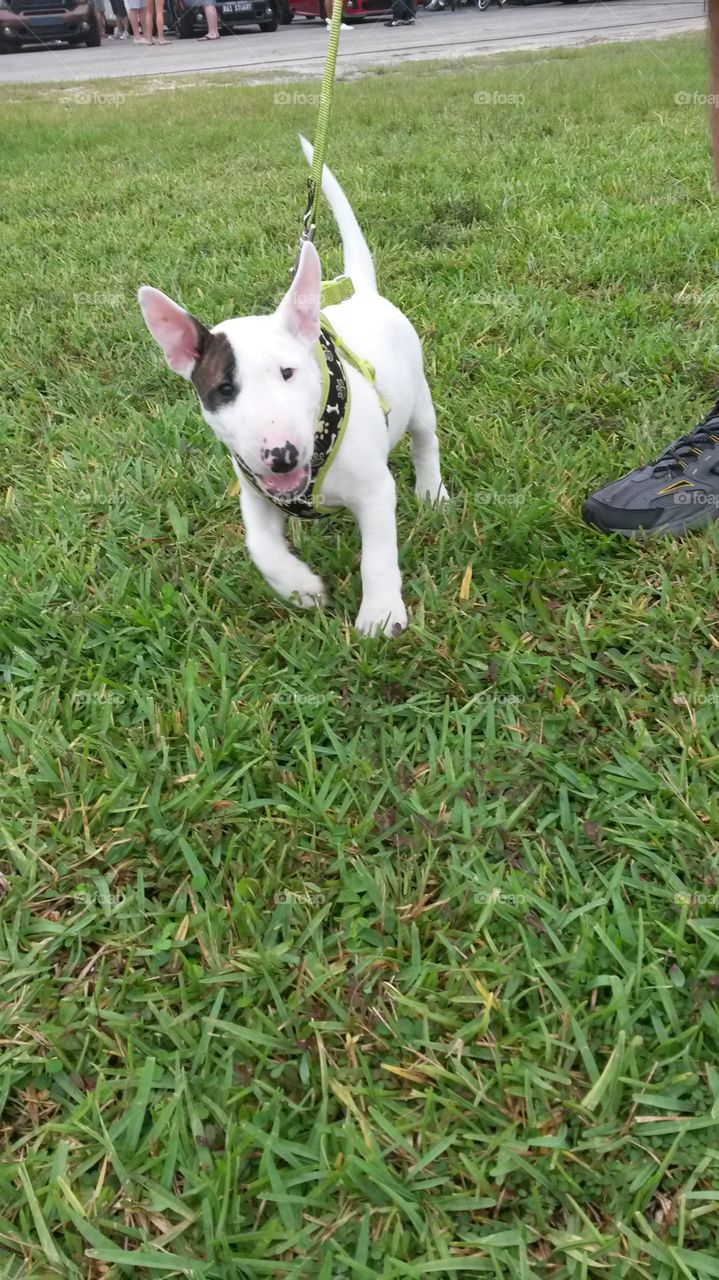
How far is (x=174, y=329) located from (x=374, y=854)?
112cm

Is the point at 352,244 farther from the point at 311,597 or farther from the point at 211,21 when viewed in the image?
the point at 211,21

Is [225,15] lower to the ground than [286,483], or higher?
higher

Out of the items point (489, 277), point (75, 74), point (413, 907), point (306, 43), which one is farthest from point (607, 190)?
point (306, 43)

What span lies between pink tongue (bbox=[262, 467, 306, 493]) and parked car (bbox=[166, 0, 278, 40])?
2275 centimetres

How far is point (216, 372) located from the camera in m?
1.81

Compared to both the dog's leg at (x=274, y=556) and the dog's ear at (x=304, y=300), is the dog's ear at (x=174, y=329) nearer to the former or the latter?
the dog's ear at (x=304, y=300)

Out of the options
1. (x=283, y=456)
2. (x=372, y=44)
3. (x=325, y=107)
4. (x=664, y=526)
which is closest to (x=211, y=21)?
(x=372, y=44)

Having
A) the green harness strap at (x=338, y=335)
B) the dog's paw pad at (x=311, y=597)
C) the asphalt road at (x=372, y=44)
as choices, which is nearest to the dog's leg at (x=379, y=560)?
the dog's paw pad at (x=311, y=597)

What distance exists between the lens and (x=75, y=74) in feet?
48.3

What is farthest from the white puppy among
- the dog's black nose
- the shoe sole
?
the shoe sole

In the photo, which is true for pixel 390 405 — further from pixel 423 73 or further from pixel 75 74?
pixel 75 74

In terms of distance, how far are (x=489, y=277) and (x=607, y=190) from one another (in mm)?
1557

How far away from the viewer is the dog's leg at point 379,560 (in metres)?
2.12

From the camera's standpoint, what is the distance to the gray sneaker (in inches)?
99.4
